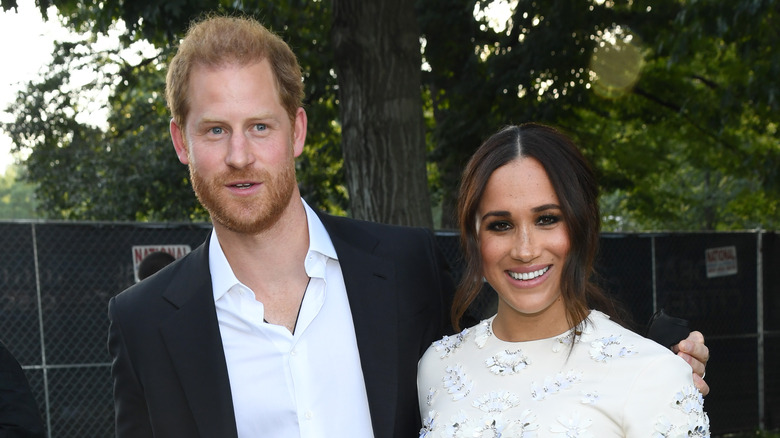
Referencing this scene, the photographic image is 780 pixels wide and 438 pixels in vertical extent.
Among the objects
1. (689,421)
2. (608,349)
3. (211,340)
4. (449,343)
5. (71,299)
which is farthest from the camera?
(71,299)

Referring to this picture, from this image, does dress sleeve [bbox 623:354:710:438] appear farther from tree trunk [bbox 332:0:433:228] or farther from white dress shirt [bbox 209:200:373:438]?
tree trunk [bbox 332:0:433:228]

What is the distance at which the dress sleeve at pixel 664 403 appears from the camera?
7.03 ft

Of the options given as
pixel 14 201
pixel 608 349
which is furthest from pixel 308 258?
pixel 14 201

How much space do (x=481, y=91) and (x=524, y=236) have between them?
974 centimetres

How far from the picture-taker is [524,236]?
7.97ft

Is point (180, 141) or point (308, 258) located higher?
point (180, 141)

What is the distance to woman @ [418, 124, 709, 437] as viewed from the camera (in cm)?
223

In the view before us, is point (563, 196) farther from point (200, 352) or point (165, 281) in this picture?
point (165, 281)

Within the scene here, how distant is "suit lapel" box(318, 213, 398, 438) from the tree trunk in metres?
3.66

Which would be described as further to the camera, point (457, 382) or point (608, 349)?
point (457, 382)

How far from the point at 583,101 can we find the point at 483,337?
30.4ft

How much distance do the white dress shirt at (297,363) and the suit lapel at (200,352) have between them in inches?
2.6

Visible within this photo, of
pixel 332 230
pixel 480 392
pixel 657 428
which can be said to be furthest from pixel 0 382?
pixel 657 428

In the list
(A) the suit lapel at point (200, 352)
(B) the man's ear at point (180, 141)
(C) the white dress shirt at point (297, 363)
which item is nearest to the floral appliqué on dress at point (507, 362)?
(C) the white dress shirt at point (297, 363)
